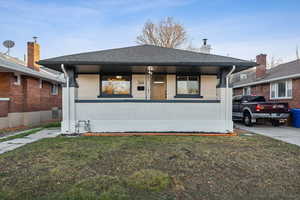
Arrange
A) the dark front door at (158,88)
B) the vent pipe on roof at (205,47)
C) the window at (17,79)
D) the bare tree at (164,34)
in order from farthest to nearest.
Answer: the bare tree at (164,34), the vent pipe on roof at (205,47), the window at (17,79), the dark front door at (158,88)

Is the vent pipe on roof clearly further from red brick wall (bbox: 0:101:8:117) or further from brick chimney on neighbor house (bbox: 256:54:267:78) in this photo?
red brick wall (bbox: 0:101:8:117)

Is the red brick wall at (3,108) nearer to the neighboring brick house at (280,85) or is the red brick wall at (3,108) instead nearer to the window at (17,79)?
the window at (17,79)

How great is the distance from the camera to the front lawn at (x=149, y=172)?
2729mm

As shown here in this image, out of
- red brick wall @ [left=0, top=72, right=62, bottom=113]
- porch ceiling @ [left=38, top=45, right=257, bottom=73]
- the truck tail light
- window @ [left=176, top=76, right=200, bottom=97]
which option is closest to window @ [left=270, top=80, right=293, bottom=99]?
the truck tail light

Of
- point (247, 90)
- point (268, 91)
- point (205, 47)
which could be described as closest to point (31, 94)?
point (205, 47)

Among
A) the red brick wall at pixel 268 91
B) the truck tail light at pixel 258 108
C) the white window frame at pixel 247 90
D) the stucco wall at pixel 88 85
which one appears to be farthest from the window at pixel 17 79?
the white window frame at pixel 247 90

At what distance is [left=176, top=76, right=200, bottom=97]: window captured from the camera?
9406 mm

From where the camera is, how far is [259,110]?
9.46 meters

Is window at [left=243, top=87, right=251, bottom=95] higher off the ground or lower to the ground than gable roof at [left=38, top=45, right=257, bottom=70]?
lower

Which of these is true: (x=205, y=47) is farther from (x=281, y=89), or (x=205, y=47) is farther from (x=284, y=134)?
(x=284, y=134)

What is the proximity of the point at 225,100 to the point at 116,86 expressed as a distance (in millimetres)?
5644

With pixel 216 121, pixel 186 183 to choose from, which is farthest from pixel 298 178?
pixel 216 121

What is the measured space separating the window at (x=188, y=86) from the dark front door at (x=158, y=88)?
0.81m

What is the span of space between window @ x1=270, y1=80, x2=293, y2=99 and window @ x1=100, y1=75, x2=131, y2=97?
35.1ft
